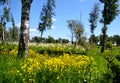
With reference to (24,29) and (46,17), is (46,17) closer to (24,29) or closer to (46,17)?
(46,17)

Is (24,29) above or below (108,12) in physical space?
below

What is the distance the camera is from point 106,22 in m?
55.8

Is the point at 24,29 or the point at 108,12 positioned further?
the point at 108,12

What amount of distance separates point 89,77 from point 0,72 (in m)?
2.51

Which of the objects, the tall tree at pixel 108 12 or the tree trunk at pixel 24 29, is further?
the tall tree at pixel 108 12

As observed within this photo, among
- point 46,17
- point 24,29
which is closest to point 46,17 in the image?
point 46,17

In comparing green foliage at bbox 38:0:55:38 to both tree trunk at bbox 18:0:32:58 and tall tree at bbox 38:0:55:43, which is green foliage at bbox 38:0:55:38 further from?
tree trunk at bbox 18:0:32:58

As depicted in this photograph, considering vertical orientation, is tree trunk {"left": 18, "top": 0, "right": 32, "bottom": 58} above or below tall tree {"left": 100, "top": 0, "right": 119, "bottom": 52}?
below

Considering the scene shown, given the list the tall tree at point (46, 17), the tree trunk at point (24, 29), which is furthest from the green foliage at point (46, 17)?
the tree trunk at point (24, 29)

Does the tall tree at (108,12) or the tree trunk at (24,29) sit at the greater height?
the tall tree at (108,12)

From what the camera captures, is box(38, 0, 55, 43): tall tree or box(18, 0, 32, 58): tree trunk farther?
box(38, 0, 55, 43): tall tree

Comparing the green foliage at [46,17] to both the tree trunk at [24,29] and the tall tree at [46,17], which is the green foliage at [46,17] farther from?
the tree trunk at [24,29]

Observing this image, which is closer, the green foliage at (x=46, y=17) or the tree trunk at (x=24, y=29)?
the tree trunk at (x=24, y=29)

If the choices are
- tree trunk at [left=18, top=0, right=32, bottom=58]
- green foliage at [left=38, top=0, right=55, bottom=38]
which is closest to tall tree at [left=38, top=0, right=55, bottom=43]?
green foliage at [left=38, top=0, right=55, bottom=38]
